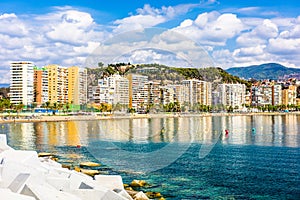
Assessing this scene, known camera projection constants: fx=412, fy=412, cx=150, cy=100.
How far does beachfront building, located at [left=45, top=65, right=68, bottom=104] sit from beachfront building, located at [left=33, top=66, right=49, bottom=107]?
117cm

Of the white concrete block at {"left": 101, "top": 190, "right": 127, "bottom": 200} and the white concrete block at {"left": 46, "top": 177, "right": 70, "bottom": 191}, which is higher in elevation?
the white concrete block at {"left": 46, "top": 177, "right": 70, "bottom": 191}

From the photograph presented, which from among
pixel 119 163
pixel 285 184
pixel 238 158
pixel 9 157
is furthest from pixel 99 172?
pixel 238 158

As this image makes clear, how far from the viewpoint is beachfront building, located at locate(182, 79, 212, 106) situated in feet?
101

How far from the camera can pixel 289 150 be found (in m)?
30.9

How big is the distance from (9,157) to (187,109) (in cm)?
2531

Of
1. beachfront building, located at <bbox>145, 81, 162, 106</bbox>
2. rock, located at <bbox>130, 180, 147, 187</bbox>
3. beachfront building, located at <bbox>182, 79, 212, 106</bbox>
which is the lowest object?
rock, located at <bbox>130, 180, 147, 187</bbox>

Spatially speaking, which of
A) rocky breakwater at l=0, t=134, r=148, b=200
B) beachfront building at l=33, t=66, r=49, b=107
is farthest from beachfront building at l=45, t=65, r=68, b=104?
rocky breakwater at l=0, t=134, r=148, b=200

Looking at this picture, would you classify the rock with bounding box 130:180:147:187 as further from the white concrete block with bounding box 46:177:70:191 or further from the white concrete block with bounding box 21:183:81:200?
the white concrete block with bounding box 21:183:81:200

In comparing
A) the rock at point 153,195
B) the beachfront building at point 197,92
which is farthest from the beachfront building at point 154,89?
the rock at point 153,195

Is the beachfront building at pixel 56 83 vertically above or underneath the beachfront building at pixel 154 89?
above

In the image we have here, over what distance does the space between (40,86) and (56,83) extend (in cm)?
439

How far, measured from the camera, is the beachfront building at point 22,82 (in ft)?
333

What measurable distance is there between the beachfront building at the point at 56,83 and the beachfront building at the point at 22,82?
6.09 meters

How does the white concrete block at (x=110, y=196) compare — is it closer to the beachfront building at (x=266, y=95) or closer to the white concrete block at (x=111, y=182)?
the white concrete block at (x=111, y=182)
